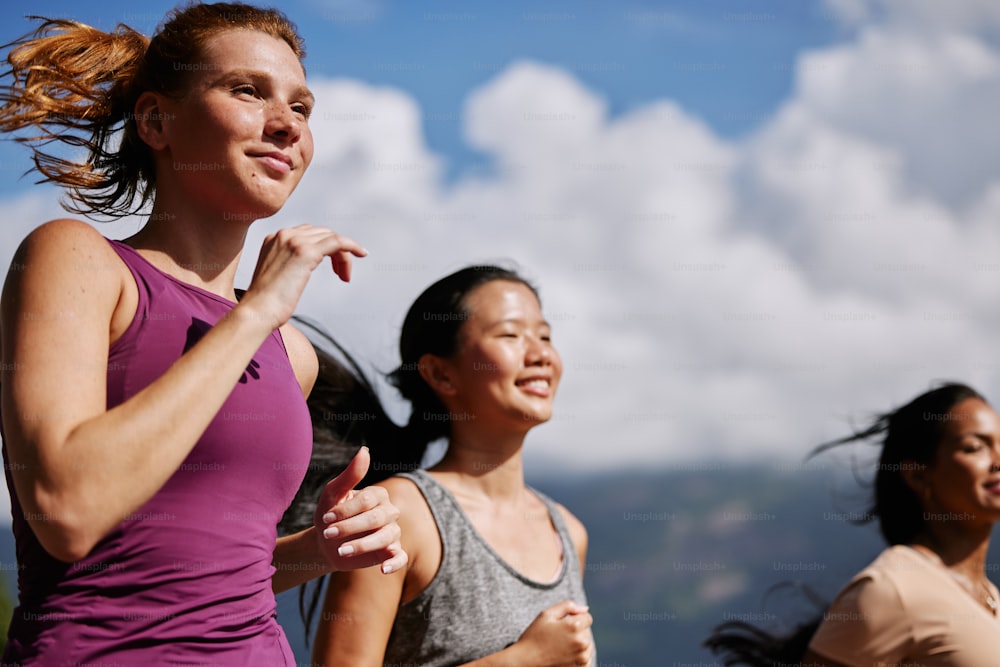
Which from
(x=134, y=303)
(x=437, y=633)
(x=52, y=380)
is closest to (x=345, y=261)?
(x=134, y=303)

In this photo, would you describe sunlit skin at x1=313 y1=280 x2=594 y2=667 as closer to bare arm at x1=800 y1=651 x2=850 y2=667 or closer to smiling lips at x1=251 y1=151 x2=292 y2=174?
bare arm at x1=800 y1=651 x2=850 y2=667

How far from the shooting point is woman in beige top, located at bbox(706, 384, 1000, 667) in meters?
3.70

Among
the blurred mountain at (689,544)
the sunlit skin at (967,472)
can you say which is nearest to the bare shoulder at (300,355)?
the sunlit skin at (967,472)

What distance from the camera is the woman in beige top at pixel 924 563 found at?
12.1 feet

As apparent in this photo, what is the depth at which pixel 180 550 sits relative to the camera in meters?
1.55

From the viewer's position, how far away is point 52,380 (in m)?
1.41

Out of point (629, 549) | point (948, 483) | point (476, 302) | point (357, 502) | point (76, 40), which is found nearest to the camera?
point (357, 502)

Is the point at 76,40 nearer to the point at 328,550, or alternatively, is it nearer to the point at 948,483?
the point at 328,550

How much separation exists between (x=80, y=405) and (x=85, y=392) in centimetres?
3

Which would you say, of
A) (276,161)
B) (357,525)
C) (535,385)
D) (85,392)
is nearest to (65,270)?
(85,392)

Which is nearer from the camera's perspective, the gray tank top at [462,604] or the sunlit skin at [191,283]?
the sunlit skin at [191,283]

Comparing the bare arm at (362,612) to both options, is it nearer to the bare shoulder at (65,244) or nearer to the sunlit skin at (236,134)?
the sunlit skin at (236,134)

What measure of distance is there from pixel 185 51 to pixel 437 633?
5.60 feet

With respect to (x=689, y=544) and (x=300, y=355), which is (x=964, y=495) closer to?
(x=300, y=355)
